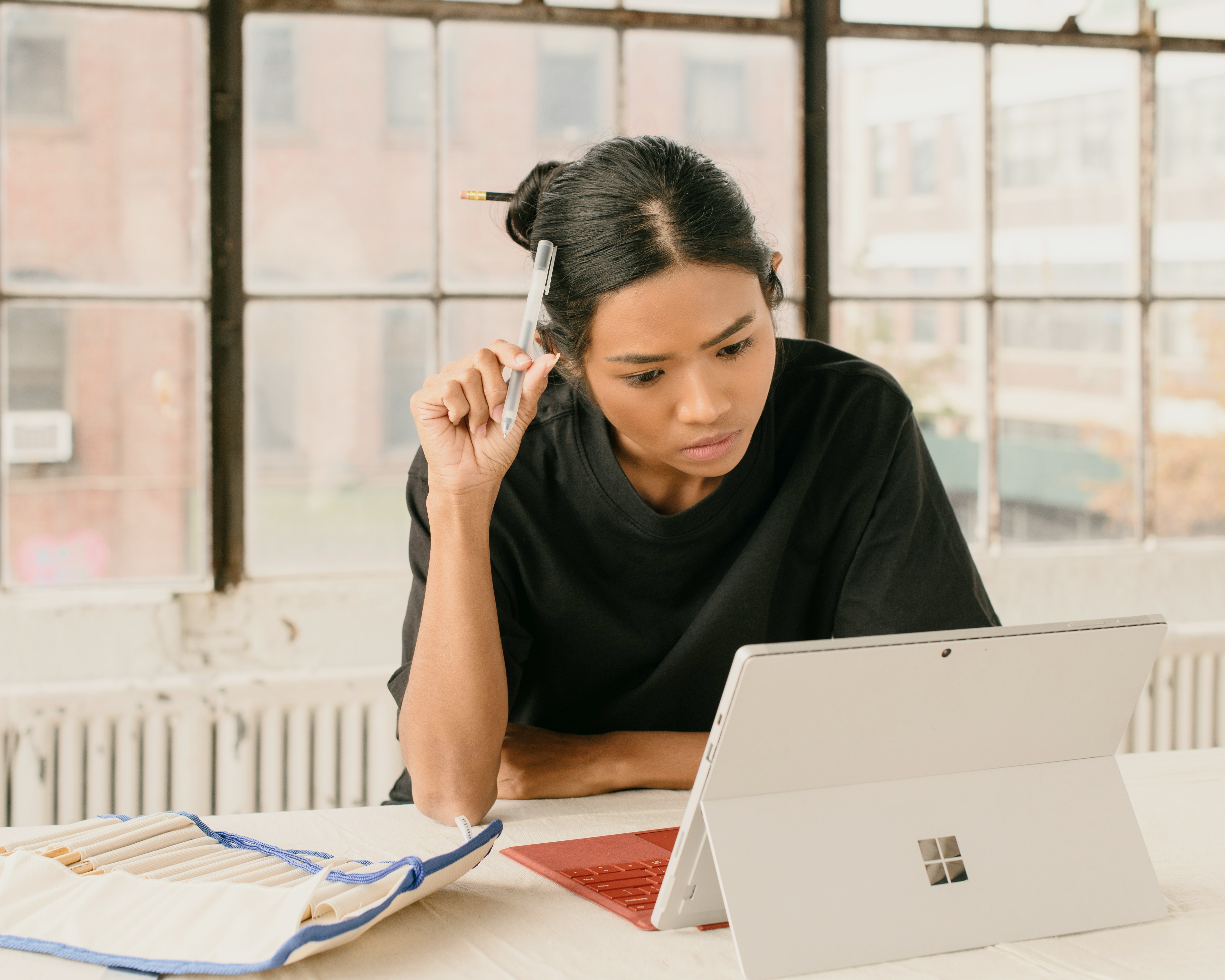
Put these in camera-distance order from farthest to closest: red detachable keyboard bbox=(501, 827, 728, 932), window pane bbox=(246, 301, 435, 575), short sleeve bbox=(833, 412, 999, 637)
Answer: window pane bbox=(246, 301, 435, 575) → short sleeve bbox=(833, 412, 999, 637) → red detachable keyboard bbox=(501, 827, 728, 932)

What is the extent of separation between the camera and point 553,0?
2.32 m

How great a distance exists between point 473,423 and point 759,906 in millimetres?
605

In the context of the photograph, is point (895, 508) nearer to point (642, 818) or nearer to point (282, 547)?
point (642, 818)

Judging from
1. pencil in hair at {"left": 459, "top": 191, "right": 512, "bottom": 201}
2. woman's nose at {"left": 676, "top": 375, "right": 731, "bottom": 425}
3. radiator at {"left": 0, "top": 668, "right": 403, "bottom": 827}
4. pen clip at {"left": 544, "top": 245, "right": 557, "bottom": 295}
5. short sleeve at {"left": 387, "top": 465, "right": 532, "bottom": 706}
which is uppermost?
pencil in hair at {"left": 459, "top": 191, "right": 512, "bottom": 201}

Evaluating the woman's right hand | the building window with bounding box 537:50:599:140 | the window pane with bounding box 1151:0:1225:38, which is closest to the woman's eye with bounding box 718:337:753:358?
the woman's right hand

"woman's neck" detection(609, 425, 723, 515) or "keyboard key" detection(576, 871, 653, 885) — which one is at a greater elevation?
"woman's neck" detection(609, 425, 723, 515)

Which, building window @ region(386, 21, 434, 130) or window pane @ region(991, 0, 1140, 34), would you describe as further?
window pane @ region(991, 0, 1140, 34)

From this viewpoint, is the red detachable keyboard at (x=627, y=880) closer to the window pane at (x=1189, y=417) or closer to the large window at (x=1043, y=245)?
the large window at (x=1043, y=245)

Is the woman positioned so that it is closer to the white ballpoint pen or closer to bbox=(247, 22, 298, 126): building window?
the white ballpoint pen

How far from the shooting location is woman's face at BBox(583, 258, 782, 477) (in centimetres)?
108

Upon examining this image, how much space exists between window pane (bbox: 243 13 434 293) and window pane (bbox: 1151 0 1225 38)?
161 centimetres

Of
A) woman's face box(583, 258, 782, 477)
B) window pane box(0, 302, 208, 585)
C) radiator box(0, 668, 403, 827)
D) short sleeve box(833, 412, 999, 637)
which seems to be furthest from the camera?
window pane box(0, 302, 208, 585)

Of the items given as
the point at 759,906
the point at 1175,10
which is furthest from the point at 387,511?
the point at 1175,10

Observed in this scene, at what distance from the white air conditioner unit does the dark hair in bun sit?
A: 1.30 metres
